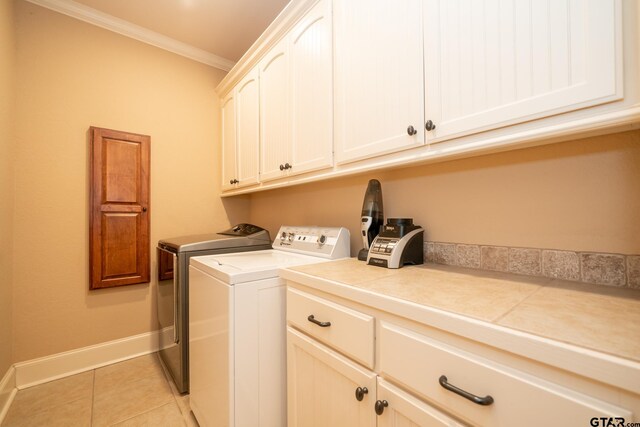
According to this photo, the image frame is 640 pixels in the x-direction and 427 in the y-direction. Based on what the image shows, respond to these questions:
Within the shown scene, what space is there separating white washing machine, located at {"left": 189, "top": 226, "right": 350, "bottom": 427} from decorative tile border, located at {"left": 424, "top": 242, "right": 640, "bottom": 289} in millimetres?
659

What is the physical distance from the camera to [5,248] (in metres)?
1.68

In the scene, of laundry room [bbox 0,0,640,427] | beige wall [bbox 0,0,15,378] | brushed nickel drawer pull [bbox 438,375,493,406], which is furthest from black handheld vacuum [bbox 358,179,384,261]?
beige wall [bbox 0,0,15,378]

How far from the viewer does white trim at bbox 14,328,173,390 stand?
6.02 feet

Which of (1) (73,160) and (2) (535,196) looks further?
(1) (73,160)

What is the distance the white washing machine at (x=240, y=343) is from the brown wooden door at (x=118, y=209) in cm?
114

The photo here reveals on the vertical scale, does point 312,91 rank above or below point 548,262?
above

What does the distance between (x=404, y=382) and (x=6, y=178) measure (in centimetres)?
249

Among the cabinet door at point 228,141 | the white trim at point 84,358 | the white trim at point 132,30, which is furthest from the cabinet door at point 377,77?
the white trim at point 132,30

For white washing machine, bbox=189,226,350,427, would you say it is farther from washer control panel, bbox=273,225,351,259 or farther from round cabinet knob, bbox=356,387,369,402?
round cabinet knob, bbox=356,387,369,402

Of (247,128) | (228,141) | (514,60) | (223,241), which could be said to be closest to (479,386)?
(514,60)

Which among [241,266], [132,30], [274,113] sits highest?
[132,30]

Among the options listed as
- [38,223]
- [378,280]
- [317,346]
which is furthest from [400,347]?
[38,223]

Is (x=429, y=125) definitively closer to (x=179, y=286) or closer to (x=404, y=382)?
(x=404, y=382)

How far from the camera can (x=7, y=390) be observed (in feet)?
→ 5.46
